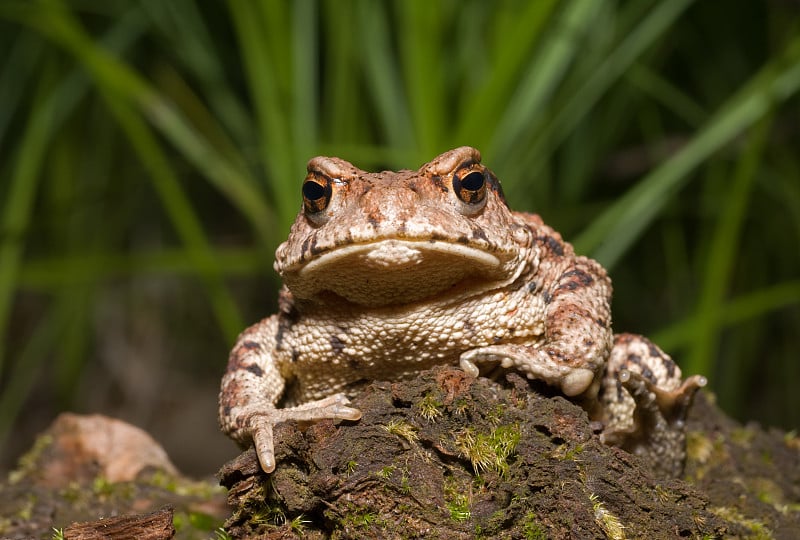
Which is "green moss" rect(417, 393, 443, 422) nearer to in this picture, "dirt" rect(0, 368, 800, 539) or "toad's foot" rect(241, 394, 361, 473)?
"dirt" rect(0, 368, 800, 539)

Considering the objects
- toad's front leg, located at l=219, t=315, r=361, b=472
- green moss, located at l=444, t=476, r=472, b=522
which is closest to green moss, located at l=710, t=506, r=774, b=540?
green moss, located at l=444, t=476, r=472, b=522

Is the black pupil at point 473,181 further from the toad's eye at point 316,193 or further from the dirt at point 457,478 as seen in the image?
the dirt at point 457,478

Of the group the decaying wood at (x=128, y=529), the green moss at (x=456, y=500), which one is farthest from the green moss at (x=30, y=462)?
the green moss at (x=456, y=500)

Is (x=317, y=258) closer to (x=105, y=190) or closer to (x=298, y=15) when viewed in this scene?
(x=298, y=15)

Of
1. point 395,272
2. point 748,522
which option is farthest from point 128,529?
point 748,522

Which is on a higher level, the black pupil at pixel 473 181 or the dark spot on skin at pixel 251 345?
the black pupil at pixel 473 181
